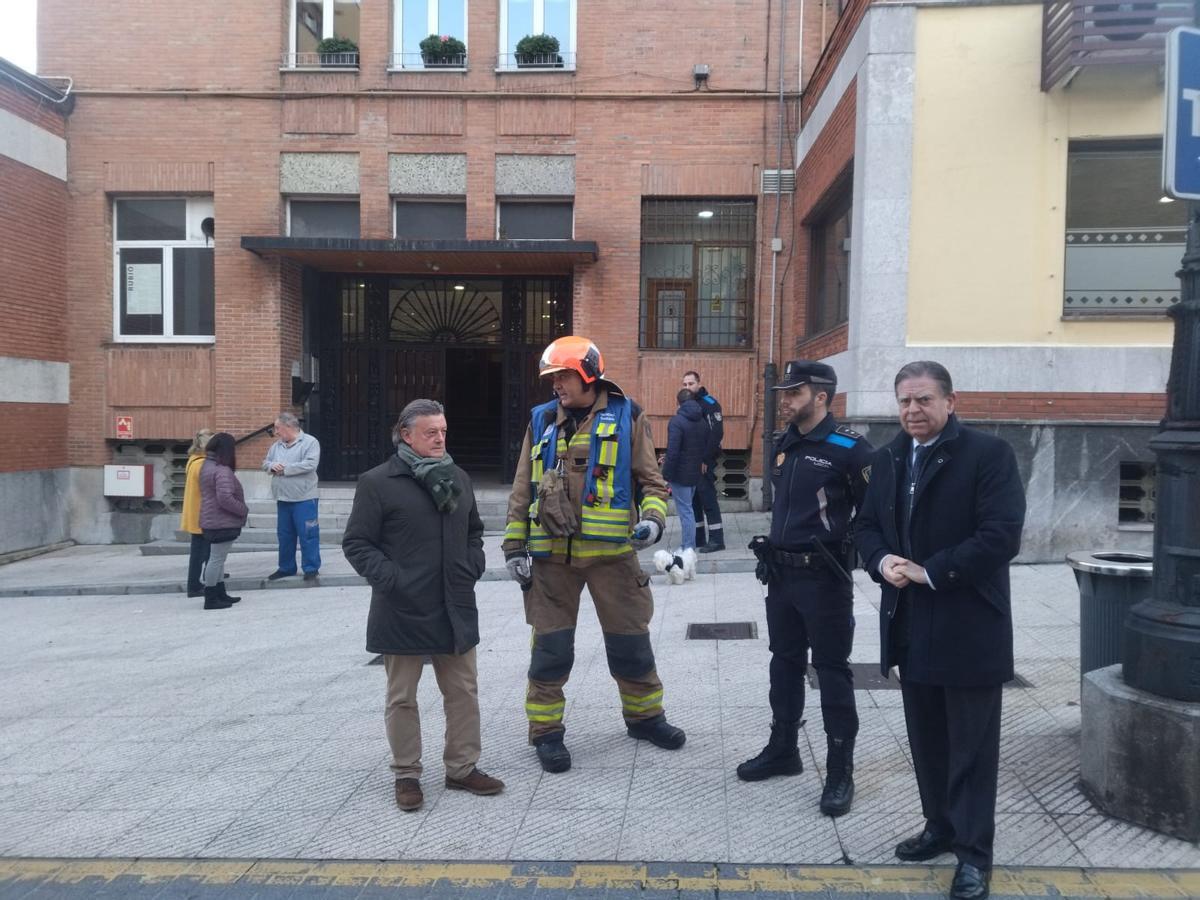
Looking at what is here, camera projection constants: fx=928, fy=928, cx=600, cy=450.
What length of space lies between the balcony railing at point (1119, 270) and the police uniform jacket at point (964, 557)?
709 cm

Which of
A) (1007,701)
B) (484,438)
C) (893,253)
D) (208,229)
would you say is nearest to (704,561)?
(893,253)

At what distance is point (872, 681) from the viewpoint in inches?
234

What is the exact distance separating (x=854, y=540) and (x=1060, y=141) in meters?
7.43

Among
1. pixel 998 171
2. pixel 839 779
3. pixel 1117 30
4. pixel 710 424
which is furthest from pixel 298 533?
pixel 1117 30

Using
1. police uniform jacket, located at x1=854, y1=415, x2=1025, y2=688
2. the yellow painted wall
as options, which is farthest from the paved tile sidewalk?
the yellow painted wall

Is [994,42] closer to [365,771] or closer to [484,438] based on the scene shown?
[365,771]

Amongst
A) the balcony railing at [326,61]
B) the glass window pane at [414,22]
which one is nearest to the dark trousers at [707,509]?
the glass window pane at [414,22]

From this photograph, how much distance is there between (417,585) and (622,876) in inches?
61.9

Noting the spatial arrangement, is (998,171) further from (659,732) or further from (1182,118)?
(659,732)

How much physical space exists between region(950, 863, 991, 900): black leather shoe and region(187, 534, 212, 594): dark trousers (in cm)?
808

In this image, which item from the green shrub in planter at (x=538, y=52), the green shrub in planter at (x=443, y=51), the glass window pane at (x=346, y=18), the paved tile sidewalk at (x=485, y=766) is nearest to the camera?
the paved tile sidewalk at (x=485, y=766)

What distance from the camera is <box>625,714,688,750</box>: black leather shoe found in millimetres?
4969

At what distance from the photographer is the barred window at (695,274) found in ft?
46.2

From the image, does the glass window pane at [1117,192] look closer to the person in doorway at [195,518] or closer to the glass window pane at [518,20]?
the glass window pane at [518,20]
